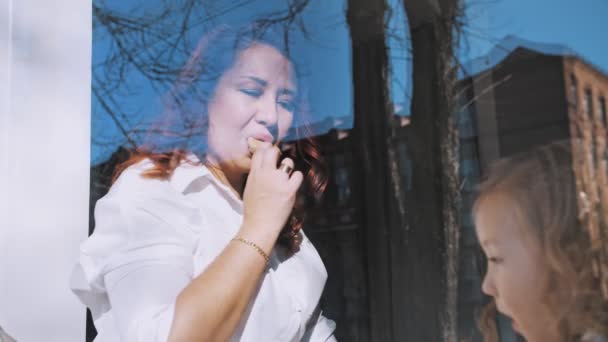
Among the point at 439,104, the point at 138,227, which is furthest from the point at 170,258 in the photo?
the point at 439,104

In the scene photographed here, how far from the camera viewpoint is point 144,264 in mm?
1378

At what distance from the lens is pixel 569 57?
1.18 meters

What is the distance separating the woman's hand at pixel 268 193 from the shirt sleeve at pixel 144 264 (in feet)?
0.42

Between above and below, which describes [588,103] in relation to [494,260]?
above

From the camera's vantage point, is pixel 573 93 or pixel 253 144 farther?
pixel 253 144

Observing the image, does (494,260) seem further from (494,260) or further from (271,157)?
(271,157)

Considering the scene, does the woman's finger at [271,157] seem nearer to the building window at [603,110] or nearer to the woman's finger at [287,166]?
the woman's finger at [287,166]

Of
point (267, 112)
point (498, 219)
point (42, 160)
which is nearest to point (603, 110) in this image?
point (498, 219)

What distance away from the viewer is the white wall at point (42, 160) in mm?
1861

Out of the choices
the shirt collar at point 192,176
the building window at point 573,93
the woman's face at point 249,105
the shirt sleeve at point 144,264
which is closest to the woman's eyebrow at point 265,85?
the woman's face at point 249,105

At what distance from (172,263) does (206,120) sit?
1.30 feet

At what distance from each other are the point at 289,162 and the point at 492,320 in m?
0.57

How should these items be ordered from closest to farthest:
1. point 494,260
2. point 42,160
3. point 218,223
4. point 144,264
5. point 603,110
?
point 603,110
point 494,260
point 144,264
point 218,223
point 42,160

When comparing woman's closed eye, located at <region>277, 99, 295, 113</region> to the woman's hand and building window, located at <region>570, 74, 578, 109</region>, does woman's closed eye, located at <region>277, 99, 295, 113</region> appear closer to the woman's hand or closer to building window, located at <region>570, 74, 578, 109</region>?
the woman's hand
